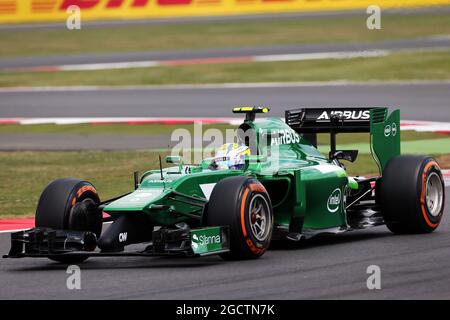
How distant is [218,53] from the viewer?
38594 millimetres

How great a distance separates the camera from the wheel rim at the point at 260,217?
1114 cm

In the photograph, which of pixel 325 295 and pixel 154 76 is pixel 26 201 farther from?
pixel 154 76

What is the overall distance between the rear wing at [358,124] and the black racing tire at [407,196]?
63 cm

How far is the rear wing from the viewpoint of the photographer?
13266mm

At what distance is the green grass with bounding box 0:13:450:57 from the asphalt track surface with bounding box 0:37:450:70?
1.18m

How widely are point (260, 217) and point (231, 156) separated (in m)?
1.04

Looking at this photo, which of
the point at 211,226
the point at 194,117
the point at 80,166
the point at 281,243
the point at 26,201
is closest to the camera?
the point at 211,226

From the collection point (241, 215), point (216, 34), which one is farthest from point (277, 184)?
point (216, 34)

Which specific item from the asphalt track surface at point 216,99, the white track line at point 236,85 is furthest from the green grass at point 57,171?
the white track line at point 236,85

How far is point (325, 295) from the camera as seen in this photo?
9320 millimetres

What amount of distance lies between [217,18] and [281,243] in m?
35.4

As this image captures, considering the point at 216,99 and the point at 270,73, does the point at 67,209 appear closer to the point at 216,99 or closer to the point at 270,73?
the point at 216,99

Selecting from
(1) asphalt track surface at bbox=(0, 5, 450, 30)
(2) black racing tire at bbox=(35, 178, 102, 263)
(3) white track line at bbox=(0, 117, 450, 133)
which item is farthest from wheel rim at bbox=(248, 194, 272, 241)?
(1) asphalt track surface at bbox=(0, 5, 450, 30)
